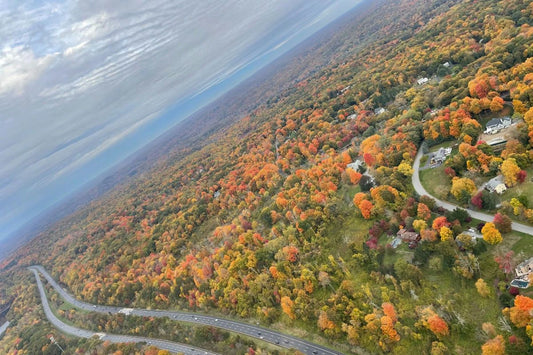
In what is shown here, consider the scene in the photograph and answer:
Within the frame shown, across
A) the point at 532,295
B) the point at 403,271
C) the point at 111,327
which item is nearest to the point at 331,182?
the point at 403,271

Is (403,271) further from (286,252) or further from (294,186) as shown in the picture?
(294,186)

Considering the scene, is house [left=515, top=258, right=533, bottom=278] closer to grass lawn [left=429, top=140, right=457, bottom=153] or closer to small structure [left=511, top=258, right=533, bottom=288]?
small structure [left=511, top=258, right=533, bottom=288]

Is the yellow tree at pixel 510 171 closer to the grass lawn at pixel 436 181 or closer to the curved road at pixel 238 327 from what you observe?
the grass lawn at pixel 436 181

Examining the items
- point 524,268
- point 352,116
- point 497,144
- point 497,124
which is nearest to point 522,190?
point 497,144

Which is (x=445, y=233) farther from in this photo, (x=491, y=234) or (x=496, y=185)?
(x=496, y=185)

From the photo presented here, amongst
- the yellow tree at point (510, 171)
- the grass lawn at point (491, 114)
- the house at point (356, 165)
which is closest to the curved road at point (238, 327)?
the yellow tree at point (510, 171)

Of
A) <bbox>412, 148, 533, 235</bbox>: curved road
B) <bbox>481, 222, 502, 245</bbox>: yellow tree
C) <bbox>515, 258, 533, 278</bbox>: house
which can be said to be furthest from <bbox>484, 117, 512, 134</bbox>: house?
<bbox>515, 258, 533, 278</bbox>: house
